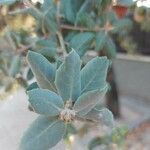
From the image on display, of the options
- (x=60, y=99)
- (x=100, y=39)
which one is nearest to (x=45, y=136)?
(x=60, y=99)

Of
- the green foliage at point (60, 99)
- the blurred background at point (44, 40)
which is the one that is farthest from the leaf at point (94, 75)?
the blurred background at point (44, 40)

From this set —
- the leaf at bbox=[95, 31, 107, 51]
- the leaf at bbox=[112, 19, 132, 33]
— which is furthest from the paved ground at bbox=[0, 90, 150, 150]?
the leaf at bbox=[112, 19, 132, 33]

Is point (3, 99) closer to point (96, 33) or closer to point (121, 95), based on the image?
point (96, 33)

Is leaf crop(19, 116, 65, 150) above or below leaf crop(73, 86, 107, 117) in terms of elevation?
below

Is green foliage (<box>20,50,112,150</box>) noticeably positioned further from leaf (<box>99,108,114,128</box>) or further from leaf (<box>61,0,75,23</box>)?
leaf (<box>61,0,75,23</box>)

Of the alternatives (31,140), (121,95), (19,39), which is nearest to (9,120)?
(19,39)

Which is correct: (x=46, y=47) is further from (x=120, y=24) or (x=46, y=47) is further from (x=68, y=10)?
(x=120, y=24)

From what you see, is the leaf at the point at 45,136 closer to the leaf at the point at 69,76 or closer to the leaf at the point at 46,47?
the leaf at the point at 69,76
